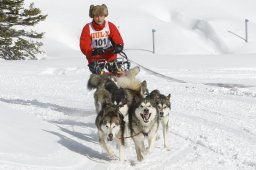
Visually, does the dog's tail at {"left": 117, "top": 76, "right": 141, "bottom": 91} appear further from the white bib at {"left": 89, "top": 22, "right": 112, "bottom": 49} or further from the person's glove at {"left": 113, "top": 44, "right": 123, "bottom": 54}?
the white bib at {"left": 89, "top": 22, "right": 112, "bottom": 49}

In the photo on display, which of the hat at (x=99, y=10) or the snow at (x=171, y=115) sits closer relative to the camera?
the snow at (x=171, y=115)

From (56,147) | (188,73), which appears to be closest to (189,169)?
(56,147)

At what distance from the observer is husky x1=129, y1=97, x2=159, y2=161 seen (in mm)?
7227

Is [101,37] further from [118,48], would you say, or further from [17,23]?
[17,23]

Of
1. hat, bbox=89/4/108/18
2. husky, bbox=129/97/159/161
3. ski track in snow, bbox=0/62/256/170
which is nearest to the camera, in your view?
ski track in snow, bbox=0/62/256/170

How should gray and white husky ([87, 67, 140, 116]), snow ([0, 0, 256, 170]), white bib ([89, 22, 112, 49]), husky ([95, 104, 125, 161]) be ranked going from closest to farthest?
snow ([0, 0, 256, 170]) → husky ([95, 104, 125, 161]) → gray and white husky ([87, 67, 140, 116]) → white bib ([89, 22, 112, 49])

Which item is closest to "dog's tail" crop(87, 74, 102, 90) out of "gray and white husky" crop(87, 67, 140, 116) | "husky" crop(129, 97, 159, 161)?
"gray and white husky" crop(87, 67, 140, 116)

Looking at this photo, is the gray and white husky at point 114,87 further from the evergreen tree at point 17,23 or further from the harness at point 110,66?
the evergreen tree at point 17,23

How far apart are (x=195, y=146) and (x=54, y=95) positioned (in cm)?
612

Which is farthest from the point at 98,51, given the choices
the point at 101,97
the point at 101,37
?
the point at 101,97

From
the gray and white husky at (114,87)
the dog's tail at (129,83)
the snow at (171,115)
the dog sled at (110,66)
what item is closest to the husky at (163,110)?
the snow at (171,115)

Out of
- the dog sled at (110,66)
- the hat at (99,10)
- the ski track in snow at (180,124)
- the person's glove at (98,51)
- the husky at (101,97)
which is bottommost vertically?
the ski track in snow at (180,124)

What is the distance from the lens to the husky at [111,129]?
271 inches

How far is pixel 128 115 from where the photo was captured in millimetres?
7523
